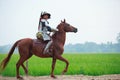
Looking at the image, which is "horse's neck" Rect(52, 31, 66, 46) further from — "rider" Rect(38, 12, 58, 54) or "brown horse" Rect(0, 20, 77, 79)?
"rider" Rect(38, 12, 58, 54)

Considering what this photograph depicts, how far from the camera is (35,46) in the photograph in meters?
5.01

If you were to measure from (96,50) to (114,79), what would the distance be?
29.0ft

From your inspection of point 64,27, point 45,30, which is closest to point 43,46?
point 45,30

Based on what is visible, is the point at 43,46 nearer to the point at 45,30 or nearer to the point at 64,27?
the point at 45,30

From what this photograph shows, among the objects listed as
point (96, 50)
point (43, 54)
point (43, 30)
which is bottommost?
point (96, 50)

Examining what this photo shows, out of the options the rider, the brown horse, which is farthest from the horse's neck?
the rider

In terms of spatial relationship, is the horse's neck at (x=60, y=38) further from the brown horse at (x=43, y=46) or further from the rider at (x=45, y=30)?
the rider at (x=45, y=30)

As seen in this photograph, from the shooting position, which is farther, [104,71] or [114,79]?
[104,71]

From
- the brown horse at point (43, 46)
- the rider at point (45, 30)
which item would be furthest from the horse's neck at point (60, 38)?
the rider at point (45, 30)

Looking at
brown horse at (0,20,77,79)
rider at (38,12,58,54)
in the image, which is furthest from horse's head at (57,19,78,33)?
rider at (38,12,58,54)

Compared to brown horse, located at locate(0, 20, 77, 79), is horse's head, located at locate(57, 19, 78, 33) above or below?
above

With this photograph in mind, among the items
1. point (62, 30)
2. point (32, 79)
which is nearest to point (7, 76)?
point (32, 79)

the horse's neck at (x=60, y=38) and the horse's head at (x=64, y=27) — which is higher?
the horse's head at (x=64, y=27)

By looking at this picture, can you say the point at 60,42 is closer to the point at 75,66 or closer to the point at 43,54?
the point at 43,54
